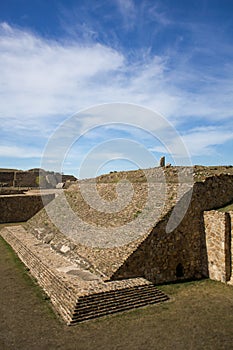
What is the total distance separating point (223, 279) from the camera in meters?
11.0

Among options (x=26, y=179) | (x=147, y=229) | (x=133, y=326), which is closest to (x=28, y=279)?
(x=147, y=229)

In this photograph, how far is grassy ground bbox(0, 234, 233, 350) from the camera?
702 cm

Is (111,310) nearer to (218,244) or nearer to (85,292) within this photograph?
(85,292)

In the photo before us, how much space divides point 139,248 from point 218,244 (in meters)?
3.08

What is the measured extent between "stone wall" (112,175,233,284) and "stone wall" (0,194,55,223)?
18.0 meters

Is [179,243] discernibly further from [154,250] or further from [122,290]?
[122,290]

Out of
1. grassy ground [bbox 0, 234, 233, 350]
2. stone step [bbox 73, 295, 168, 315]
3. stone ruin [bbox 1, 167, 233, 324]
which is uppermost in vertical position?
stone ruin [bbox 1, 167, 233, 324]

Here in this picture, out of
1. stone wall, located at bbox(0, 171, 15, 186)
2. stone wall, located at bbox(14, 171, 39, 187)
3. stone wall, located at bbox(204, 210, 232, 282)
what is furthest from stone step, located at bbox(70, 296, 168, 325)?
stone wall, located at bbox(0, 171, 15, 186)

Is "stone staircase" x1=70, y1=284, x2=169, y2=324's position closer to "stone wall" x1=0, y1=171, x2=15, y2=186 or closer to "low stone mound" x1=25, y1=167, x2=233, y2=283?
"low stone mound" x1=25, y1=167, x2=233, y2=283

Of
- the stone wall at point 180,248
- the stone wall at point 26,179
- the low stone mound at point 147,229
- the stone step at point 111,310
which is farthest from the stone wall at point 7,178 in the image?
the stone step at point 111,310

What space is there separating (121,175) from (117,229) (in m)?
7.27

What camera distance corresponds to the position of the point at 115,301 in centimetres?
866

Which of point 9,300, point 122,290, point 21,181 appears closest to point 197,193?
point 122,290

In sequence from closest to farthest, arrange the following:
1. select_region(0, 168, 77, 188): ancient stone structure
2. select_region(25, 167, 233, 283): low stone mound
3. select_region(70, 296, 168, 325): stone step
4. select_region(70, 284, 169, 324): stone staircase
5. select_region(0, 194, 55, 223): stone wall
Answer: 1. select_region(70, 296, 168, 325): stone step
2. select_region(70, 284, 169, 324): stone staircase
3. select_region(25, 167, 233, 283): low stone mound
4. select_region(0, 194, 55, 223): stone wall
5. select_region(0, 168, 77, 188): ancient stone structure
